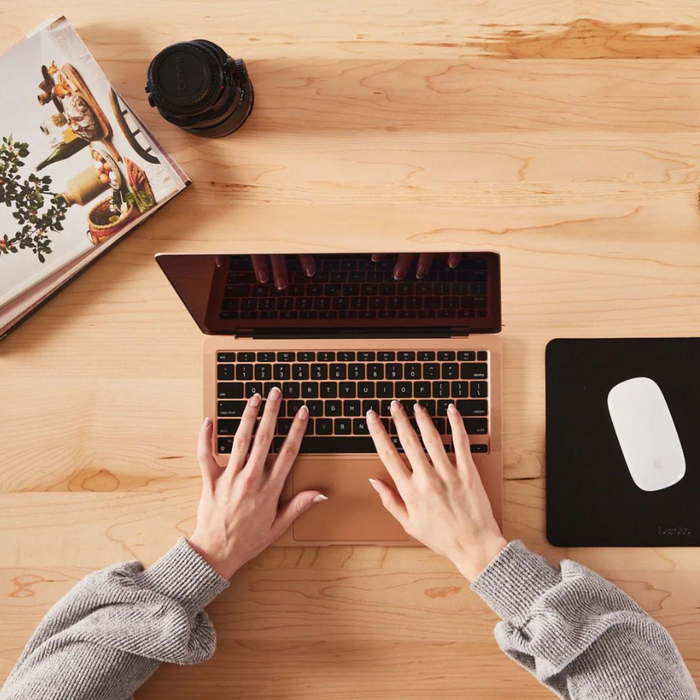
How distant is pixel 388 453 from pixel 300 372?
17cm

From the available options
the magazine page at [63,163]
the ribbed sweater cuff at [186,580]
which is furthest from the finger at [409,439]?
the magazine page at [63,163]

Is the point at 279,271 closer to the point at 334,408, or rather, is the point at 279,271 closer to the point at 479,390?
the point at 334,408

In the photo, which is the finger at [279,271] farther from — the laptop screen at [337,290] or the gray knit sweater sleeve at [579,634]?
the gray knit sweater sleeve at [579,634]

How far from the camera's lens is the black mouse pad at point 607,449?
0.81 m

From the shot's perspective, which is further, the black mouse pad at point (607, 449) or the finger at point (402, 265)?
the black mouse pad at point (607, 449)

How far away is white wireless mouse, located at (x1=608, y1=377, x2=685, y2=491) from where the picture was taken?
0.81 m

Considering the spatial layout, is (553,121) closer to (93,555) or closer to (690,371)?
(690,371)

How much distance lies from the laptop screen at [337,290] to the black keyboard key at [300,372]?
5cm

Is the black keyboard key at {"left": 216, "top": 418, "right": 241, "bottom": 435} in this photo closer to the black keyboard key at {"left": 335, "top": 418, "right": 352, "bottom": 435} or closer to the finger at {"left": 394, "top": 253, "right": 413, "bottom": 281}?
the black keyboard key at {"left": 335, "top": 418, "right": 352, "bottom": 435}

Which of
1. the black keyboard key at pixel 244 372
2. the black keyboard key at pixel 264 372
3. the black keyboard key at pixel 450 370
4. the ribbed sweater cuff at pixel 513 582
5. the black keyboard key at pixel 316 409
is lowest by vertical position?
the ribbed sweater cuff at pixel 513 582

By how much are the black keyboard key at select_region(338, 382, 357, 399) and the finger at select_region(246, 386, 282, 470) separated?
0.09 metres

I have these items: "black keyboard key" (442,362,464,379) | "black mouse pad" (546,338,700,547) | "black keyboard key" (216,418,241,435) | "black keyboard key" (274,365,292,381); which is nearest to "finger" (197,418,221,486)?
"black keyboard key" (216,418,241,435)

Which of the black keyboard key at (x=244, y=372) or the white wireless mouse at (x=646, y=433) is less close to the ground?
the black keyboard key at (x=244, y=372)

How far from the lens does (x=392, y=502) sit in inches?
31.5
